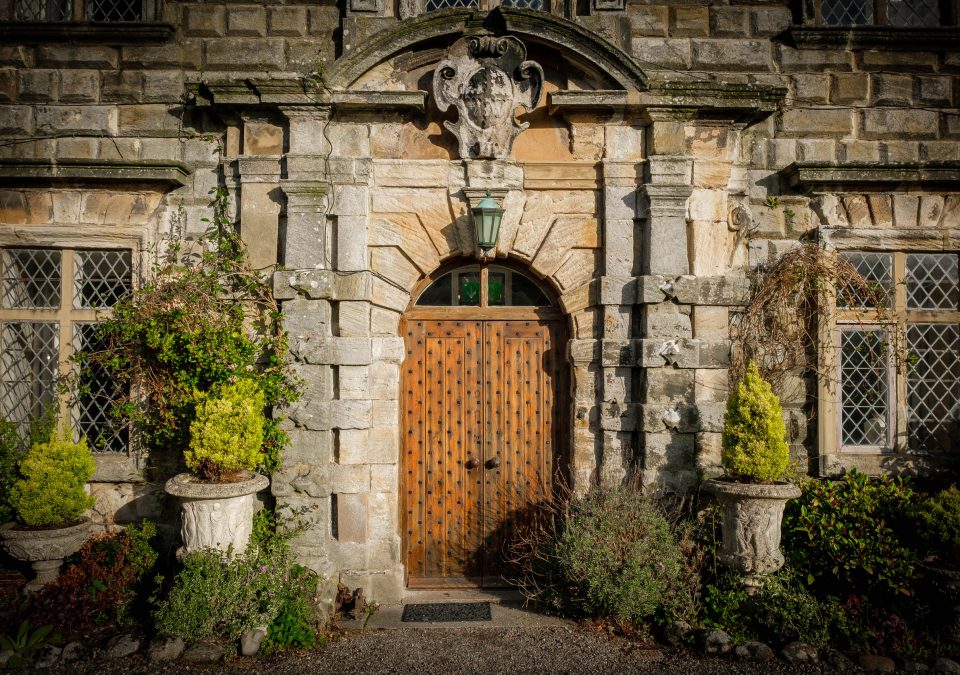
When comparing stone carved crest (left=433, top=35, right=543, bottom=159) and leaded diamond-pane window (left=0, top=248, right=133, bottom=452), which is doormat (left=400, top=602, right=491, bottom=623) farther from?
stone carved crest (left=433, top=35, right=543, bottom=159)

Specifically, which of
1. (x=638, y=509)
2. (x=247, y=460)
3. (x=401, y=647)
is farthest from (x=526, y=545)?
(x=247, y=460)

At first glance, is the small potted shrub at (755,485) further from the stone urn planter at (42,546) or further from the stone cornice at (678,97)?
the stone urn planter at (42,546)

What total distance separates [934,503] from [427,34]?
550 centimetres

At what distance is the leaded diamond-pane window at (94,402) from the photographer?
589cm

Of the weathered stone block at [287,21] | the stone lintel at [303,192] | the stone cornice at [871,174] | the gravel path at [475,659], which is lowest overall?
the gravel path at [475,659]

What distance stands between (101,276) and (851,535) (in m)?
6.75

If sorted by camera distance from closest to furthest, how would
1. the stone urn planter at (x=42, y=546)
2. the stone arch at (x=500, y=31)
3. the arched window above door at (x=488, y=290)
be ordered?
the stone urn planter at (x=42, y=546), the stone arch at (x=500, y=31), the arched window above door at (x=488, y=290)

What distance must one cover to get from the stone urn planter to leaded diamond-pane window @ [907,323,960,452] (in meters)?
7.29

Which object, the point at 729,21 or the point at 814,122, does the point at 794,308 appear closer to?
the point at 814,122

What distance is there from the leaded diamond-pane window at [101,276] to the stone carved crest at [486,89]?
10.6 ft

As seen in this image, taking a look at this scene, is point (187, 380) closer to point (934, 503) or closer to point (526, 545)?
point (526, 545)

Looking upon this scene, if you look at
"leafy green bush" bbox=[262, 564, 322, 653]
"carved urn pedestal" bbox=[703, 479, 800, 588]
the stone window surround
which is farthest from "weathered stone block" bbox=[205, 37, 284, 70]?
"carved urn pedestal" bbox=[703, 479, 800, 588]

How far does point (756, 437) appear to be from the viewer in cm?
496

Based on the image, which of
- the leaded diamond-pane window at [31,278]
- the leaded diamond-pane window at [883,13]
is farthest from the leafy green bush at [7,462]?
the leaded diamond-pane window at [883,13]
